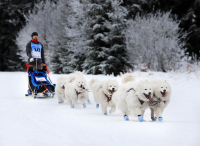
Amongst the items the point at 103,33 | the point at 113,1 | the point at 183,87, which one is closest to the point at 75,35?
the point at 103,33

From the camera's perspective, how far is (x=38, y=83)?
827 centimetres

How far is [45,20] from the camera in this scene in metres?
24.1

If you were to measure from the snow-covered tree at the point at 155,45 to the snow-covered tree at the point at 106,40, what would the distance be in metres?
1.19

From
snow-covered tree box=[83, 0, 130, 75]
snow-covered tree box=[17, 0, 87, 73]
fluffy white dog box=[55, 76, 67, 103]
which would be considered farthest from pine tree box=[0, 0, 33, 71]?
fluffy white dog box=[55, 76, 67, 103]

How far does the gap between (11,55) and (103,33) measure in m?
18.2

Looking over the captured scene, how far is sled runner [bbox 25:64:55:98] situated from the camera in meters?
8.31

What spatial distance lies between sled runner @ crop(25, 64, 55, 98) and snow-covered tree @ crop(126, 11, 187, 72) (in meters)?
6.38

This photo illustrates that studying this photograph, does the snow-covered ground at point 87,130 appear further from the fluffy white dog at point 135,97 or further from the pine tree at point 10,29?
the pine tree at point 10,29

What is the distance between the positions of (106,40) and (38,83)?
9091mm

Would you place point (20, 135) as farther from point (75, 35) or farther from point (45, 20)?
point (45, 20)

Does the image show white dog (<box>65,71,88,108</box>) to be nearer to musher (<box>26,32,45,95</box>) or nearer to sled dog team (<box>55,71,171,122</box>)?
sled dog team (<box>55,71,171,122</box>)

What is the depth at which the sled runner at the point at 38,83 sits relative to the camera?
8.31 meters

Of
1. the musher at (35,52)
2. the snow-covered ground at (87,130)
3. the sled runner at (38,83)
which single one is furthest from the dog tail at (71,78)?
the musher at (35,52)

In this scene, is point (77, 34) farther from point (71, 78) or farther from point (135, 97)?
point (135, 97)
